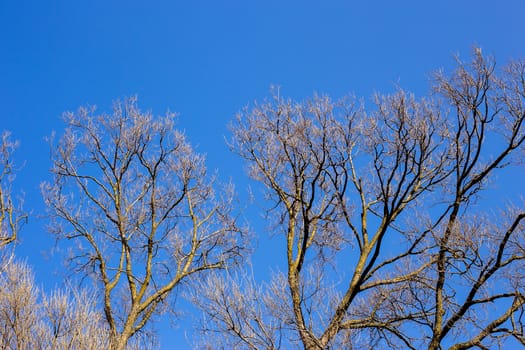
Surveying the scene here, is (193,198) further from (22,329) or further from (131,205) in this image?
(22,329)

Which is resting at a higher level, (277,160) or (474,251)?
(277,160)

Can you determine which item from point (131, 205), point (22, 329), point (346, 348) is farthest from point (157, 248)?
point (346, 348)

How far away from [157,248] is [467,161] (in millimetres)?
7920

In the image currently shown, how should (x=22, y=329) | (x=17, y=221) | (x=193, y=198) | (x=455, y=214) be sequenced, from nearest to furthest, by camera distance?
1. (x=455, y=214)
2. (x=22, y=329)
3. (x=17, y=221)
4. (x=193, y=198)

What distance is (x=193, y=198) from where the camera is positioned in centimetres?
1599

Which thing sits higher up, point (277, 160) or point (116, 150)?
point (116, 150)

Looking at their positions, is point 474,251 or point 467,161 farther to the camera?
point 467,161

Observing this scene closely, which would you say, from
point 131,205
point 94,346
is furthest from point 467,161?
point 131,205

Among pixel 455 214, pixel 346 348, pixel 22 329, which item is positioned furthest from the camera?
pixel 22 329

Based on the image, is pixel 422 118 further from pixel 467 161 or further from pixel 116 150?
pixel 116 150

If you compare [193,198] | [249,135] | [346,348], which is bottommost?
[346,348]

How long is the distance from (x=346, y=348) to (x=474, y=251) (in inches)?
95.4

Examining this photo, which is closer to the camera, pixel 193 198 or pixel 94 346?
pixel 94 346

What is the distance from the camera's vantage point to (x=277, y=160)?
11.7 m
